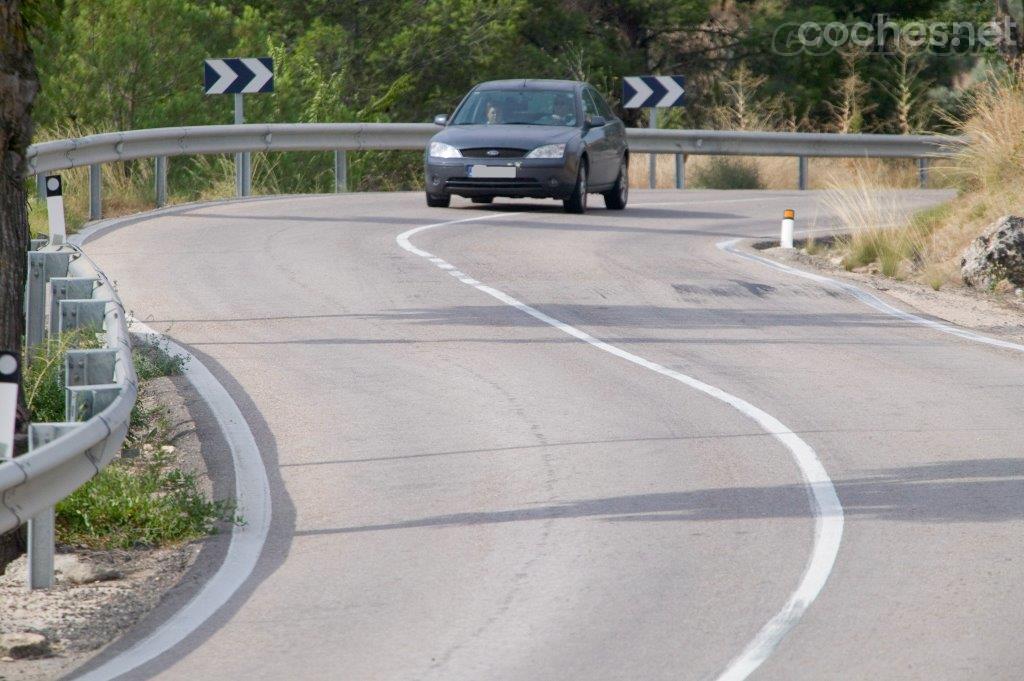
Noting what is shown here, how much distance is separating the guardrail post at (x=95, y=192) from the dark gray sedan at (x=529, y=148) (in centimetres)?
409

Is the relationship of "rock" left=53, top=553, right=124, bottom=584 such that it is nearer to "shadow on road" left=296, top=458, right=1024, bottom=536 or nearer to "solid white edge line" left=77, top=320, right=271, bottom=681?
"solid white edge line" left=77, top=320, right=271, bottom=681

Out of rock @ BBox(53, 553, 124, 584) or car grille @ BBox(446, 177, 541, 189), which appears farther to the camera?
car grille @ BBox(446, 177, 541, 189)

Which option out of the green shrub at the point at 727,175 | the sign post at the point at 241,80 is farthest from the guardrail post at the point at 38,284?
the green shrub at the point at 727,175

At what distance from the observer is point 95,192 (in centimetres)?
2161

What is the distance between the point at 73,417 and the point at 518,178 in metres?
15.2

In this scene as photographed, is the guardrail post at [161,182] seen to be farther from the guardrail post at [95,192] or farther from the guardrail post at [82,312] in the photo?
the guardrail post at [82,312]

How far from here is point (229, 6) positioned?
39531 mm

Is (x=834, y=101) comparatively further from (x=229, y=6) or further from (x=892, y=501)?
(x=892, y=501)

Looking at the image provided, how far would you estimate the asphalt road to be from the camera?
6.62 metres

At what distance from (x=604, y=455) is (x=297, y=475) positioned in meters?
1.66

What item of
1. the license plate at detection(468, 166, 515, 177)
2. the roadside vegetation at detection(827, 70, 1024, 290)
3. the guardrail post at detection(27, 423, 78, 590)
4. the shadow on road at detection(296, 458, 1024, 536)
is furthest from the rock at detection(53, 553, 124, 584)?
the license plate at detection(468, 166, 515, 177)

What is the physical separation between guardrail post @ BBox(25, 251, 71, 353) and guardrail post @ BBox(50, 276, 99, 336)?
0.16 meters

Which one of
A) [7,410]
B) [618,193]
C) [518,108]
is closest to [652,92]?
[618,193]

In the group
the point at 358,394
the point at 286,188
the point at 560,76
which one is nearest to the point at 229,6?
the point at 560,76
